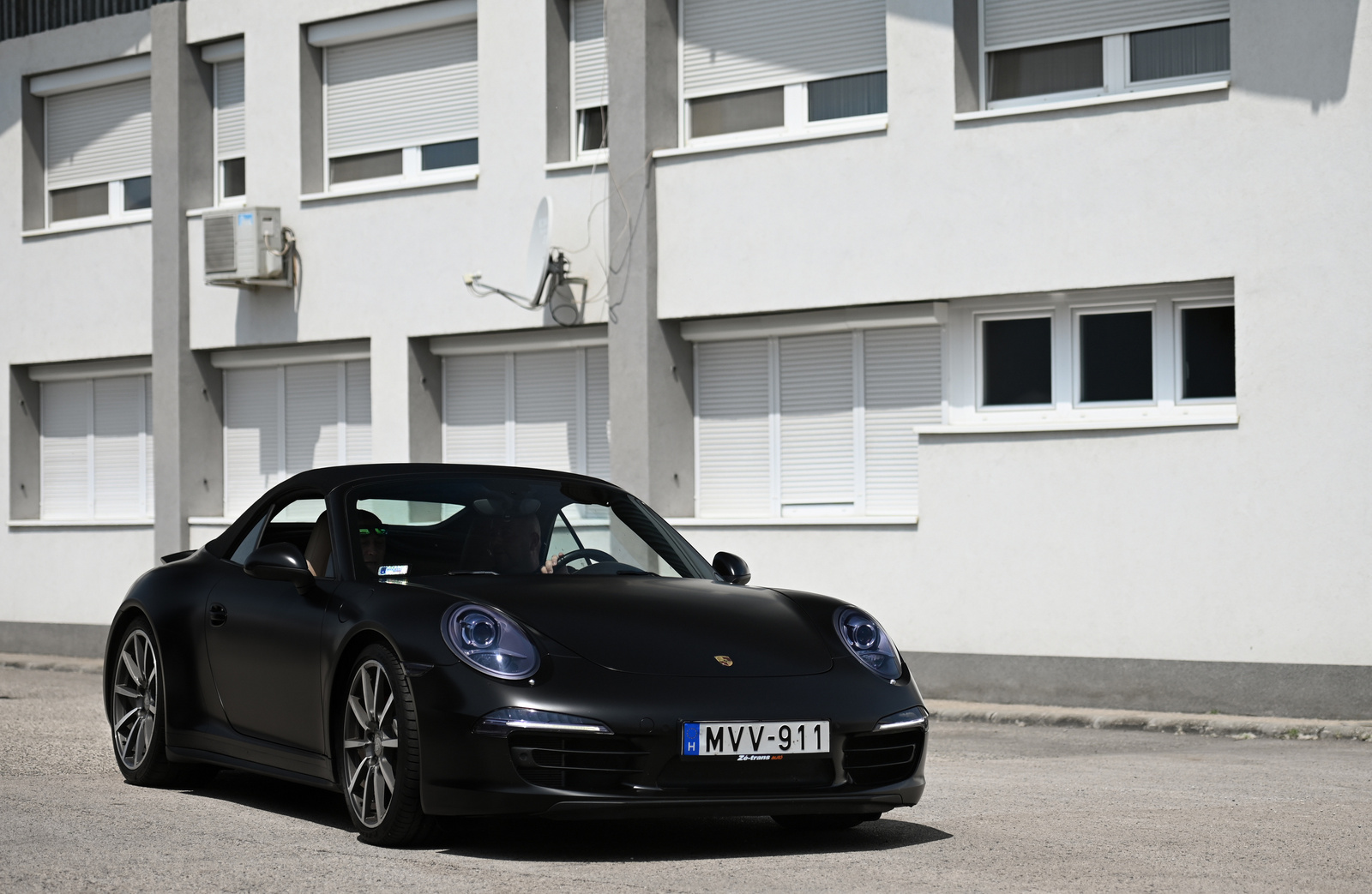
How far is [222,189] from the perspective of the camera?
65.8 ft

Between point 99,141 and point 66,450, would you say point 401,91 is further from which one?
point 66,450

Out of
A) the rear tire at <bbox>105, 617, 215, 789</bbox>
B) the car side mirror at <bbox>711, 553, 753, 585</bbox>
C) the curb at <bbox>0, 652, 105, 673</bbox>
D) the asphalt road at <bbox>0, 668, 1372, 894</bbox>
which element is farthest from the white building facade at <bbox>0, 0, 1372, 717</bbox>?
the rear tire at <bbox>105, 617, 215, 789</bbox>

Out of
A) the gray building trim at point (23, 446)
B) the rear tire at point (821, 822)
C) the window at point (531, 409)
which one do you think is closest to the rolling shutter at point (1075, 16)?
the window at point (531, 409)

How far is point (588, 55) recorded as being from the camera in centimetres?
1711

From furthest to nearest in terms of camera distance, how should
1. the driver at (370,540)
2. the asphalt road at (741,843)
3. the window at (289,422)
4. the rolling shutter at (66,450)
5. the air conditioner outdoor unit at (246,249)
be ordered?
1. the rolling shutter at (66,450)
2. the window at (289,422)
3. the air conditioner outdoor unit at (246,249)
4. the driver at (370,540)
5. the asphalt road at (741,843)

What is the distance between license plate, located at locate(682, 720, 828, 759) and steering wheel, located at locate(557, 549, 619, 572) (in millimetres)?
1318

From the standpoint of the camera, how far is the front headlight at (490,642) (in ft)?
20.6

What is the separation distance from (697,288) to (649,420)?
120 cm

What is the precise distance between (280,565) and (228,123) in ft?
45.5

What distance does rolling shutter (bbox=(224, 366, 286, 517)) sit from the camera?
19688 millimetres

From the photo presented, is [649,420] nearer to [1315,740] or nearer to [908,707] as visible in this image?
[1315,740]

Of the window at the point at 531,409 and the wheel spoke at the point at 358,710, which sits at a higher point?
the window at the point at 531,409

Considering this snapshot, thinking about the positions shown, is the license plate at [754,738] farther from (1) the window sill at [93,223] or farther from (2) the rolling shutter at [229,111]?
(1) the window sill at [93,223]

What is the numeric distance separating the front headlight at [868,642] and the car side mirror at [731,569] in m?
0.69
